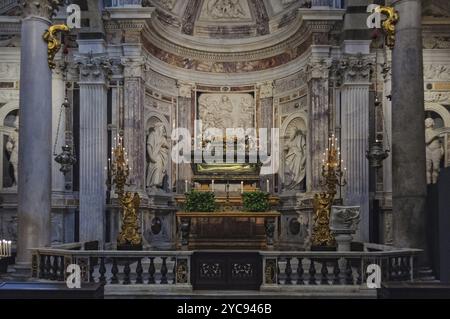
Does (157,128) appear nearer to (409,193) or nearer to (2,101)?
(2,101)

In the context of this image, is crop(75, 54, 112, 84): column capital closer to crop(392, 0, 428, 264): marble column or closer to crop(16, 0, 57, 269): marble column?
crop(16, 0, 57, 269): marble column

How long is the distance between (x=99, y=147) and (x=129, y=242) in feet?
11.5

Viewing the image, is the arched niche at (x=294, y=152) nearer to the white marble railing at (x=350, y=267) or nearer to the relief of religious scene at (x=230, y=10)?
the relief of religious scene at (x=230, y=10)

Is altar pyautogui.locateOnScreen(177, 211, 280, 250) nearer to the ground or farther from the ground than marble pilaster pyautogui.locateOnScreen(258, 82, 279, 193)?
nearer to the ground

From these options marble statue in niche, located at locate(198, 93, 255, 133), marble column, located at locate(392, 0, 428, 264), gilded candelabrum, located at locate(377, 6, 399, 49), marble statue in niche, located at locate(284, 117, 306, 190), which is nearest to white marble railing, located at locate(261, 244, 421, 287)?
marble column, located at locate(392, 0, 428, 264)

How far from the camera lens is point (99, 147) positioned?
52.6 ft

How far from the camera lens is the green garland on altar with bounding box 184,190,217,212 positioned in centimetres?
1548

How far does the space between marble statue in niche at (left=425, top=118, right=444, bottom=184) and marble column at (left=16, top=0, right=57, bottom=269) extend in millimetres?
10995

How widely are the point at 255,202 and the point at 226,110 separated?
17.0 feet

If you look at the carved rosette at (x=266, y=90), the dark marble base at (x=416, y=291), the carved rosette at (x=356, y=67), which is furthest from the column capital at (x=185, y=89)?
the dark marble base at (x=416, y=291)

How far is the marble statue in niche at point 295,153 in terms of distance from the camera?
17656mm

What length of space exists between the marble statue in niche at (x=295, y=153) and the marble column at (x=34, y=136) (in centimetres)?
916
